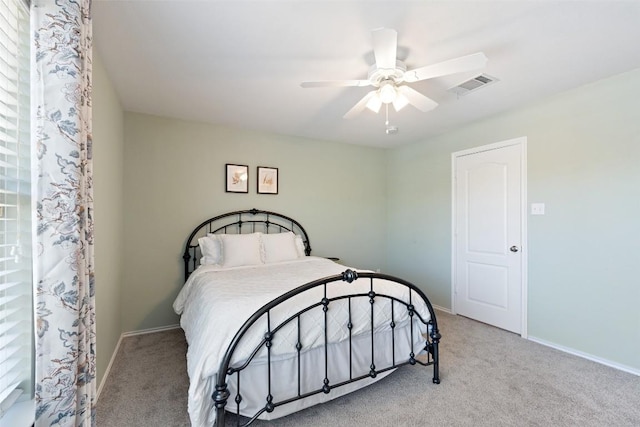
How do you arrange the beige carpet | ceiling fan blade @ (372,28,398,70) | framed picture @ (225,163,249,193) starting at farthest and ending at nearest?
1. framed picture @ (225,163,249,193)
2. the beige carpet
3. ceiling fan blade @ (372,28,398,70)

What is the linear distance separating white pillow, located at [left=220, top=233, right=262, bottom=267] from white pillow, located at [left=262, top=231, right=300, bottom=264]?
0.34 ft

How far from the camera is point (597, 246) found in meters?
2.56

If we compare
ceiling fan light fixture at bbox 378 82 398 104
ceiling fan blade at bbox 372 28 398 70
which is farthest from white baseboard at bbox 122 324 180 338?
ceiling fan blade at bbox 372 28 398 70

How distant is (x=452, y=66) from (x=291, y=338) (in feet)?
6.23

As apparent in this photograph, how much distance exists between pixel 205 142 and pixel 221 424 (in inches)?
118

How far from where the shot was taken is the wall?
10.5 feet

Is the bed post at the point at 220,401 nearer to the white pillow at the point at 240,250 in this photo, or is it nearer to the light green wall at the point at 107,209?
the light green wall at the point at 107,209

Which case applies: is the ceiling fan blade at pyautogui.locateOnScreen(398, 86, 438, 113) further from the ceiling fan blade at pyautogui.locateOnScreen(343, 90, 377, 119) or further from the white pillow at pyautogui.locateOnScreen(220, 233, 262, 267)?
the white pillow at pyautogui.locateOnScreen(220, 233, 262, 267)

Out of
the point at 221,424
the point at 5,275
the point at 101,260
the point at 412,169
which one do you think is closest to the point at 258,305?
the point at 221,424

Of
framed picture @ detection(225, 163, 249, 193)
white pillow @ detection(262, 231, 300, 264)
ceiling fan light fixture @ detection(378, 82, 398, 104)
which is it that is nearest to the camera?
ceiling fan light fixture @ detection(378, 82, 398, 104)

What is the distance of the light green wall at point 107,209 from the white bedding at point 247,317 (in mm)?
617

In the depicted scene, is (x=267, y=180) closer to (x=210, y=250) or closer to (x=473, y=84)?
(x=210, y=250)

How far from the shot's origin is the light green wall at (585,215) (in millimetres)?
2385

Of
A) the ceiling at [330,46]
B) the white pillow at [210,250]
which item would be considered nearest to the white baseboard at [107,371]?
the white pillow at [210,250]
